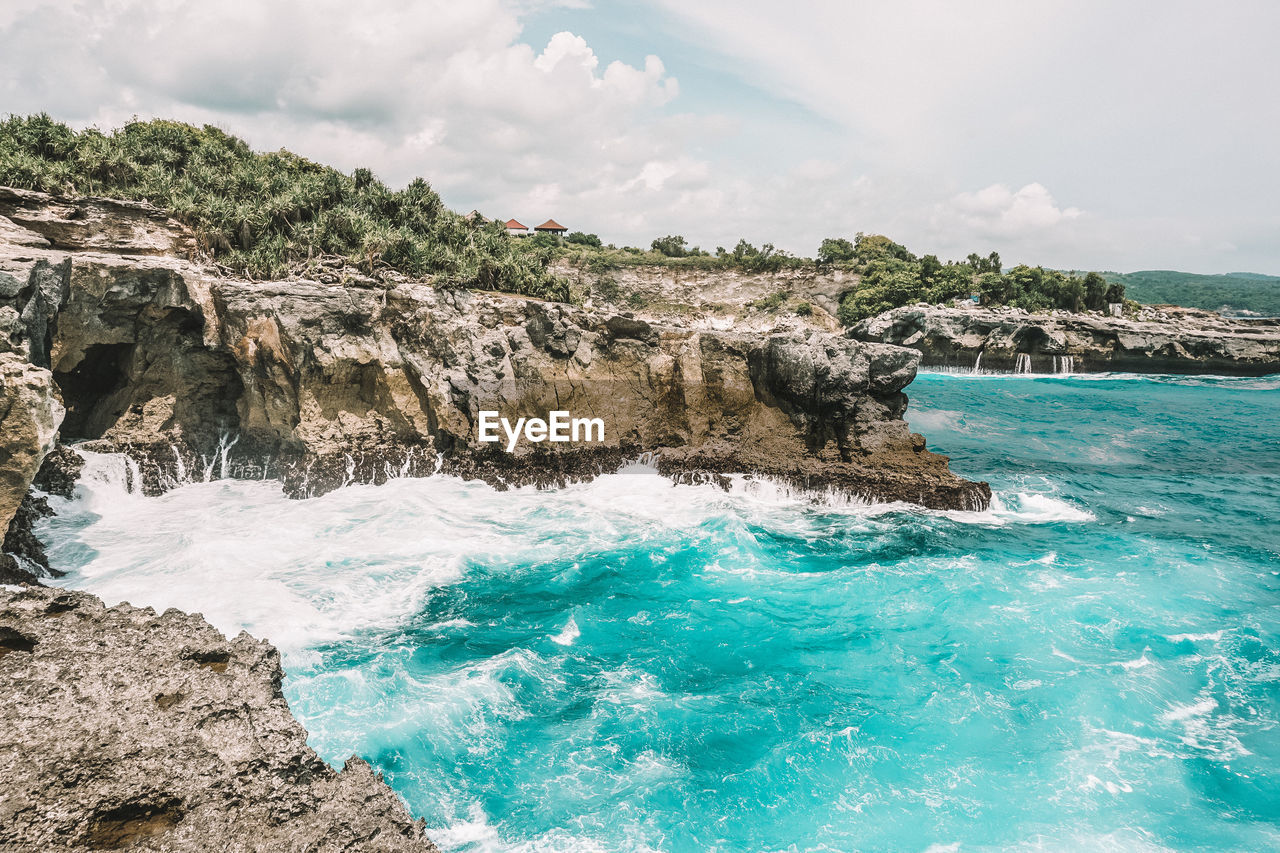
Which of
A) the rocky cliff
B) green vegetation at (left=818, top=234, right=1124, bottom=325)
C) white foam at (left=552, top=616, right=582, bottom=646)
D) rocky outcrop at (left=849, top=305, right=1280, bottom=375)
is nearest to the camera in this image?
white foam at (left=552, top=616, right=582, bottom=646)

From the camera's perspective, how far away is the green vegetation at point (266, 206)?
794 inches

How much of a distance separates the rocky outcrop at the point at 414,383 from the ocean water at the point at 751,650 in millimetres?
1268

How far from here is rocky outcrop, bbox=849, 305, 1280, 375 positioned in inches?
2099

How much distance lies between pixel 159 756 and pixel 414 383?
16456mm

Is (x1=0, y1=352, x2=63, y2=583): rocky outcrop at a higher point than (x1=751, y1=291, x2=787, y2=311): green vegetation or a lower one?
lower

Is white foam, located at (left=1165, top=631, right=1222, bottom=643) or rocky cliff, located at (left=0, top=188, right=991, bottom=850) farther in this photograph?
rocky cliff, located at (left=0, top=188, right=991, bottom=850)

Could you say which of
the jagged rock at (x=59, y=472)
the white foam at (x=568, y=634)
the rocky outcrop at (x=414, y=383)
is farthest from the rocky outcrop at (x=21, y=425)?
the white foam at (x=568, y=634)

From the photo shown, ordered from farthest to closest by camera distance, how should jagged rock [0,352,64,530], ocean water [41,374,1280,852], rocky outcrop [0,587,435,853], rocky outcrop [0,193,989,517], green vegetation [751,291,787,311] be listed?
green vegetation [751,291,787,311]
rocky outcrop [0,193,989,517]
jagged rock [0,352,64,530]
ocean water [41,374,1280,852]
rocky outcrop [0,587,435,853]

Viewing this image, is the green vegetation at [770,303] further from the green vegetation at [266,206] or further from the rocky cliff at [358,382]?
the rocky cliff at [358,382]

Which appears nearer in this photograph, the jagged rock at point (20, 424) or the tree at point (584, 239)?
the jagged rock at point (20, 424)

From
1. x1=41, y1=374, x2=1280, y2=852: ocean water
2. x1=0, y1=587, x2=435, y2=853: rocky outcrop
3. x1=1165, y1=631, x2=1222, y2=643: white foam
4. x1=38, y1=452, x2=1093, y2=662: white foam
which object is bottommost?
x1=1165, y1=631, x2=1222, y2=643: white foam

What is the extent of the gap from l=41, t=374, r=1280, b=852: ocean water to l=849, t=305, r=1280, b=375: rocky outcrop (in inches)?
1438

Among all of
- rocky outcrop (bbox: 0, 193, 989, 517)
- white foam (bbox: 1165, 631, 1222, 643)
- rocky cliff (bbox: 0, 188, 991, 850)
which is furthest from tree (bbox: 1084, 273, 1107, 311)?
white foam (bbox: 1165, 631, 1222, 643)

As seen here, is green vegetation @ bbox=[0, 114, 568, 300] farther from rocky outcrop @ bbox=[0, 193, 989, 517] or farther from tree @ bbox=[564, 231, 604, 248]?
→ tree @ bbox=[564, 231, 604, 248]
